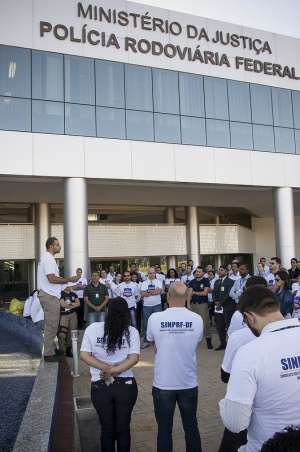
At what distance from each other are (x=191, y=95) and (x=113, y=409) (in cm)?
1473

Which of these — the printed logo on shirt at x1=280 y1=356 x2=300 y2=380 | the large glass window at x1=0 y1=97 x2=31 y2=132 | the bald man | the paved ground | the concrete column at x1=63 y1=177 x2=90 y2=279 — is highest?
the large glass window at x1=0 y1=97 x2=31 y2=132

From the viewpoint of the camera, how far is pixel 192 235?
73.1ft

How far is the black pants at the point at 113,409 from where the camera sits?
352 centimetres

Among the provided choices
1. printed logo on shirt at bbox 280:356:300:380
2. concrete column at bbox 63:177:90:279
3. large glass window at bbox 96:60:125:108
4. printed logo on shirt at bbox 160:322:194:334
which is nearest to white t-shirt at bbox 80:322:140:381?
printed logo on shirt at bbox 160:322:194:334

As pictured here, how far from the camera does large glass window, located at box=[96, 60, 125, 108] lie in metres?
15.1

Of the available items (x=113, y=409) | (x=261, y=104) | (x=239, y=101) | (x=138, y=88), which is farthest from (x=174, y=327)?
(x=261, y=104)

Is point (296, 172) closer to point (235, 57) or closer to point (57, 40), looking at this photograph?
point (235, 57)

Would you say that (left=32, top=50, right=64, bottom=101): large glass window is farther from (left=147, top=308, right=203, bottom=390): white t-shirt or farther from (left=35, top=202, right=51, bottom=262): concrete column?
(left=147, top=308, right=203, bottom=390): white t-shirt

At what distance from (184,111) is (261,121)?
3730mm

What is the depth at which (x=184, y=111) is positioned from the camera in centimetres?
1616

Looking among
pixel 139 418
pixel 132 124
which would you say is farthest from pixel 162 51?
pixel 139 418

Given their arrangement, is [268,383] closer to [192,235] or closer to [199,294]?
[199,294]

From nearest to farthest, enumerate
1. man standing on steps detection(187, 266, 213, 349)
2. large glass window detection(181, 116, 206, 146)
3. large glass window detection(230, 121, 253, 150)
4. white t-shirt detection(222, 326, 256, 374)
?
1. white t-shirt detection(222, 326, 256, 374)
2. man standing on steps detection(187, 266, 213, 349)
3. large glass window detection(181, 116, 206, 146)
4. large glass window detection(230, 121, 253, 150)

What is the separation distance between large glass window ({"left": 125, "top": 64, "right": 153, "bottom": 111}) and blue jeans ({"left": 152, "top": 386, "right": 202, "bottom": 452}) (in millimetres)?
13294
